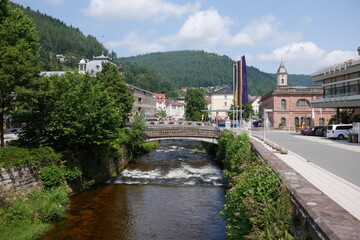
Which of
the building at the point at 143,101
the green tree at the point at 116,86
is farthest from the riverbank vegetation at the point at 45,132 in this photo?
the building at the point at 143,101

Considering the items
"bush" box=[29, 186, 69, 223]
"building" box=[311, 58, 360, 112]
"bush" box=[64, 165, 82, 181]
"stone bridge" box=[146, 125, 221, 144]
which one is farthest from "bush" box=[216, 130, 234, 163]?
"bush" box=[29, 186, 69, 223]

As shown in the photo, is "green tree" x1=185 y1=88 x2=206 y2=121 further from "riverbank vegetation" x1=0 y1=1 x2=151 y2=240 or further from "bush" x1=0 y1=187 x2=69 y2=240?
"bush" x1=0 y1=187 x2=69 y2=240

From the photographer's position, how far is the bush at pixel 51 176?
19016 millimetres

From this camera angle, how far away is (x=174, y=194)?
22.3 meters

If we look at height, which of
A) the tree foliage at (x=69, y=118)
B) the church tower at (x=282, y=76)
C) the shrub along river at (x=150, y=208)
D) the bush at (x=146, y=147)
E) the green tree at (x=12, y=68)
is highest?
the church tower at (x=282, y=76)

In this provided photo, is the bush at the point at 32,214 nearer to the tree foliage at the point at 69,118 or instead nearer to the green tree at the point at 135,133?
the tree foliage at the point at 69,118

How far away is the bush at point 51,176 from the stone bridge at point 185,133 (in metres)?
21.2

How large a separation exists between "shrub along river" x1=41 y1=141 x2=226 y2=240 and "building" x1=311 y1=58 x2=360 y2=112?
17.2 meters

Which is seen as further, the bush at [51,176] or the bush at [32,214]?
the bush at [51,176]

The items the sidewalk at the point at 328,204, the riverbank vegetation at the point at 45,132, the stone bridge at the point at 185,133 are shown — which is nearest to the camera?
the sidewalk at the point at 328,204

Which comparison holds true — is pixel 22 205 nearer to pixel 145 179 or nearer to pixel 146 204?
pixel 146 204

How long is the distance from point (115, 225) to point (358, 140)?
76.3ft

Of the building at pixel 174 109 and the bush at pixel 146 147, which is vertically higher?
the building at pixel 174 109

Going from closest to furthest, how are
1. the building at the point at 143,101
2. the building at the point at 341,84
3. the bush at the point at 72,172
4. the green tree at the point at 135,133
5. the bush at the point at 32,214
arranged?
the bush at the point at 32,214, the bush at the point at 72,172, the building at the point at 341,84, the green tree at the point at 135,133, the building at the point at 143,101
